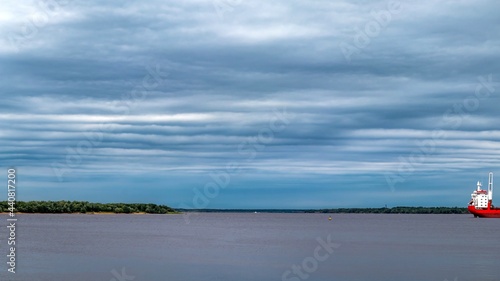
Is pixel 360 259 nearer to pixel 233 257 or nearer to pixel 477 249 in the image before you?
pixel 233 257

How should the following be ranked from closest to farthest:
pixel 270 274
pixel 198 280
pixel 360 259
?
pixel 198 280, pixel 270 274, pixel 360 259

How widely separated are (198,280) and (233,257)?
745 inches

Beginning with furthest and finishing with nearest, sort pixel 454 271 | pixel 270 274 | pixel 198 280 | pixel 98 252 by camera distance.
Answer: pixel 98 252 < pixel 454 271 < pixel 270 274 < pixel 198 280

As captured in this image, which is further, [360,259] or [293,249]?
[293,249]

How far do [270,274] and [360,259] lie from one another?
1685cm

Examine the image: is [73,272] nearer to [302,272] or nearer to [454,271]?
[302,272]

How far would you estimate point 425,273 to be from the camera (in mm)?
53250

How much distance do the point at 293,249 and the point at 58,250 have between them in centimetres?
2670

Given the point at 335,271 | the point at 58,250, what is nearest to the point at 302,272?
the point at 335,271

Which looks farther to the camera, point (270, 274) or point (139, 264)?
point (139, 264)

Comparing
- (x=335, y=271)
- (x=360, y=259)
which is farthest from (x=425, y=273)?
(x=360, y=259)

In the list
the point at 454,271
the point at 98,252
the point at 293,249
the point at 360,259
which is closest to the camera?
the point at 454,271

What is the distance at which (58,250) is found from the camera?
7244cm

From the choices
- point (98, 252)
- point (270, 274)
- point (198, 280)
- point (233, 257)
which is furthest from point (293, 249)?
point (198, 280)
